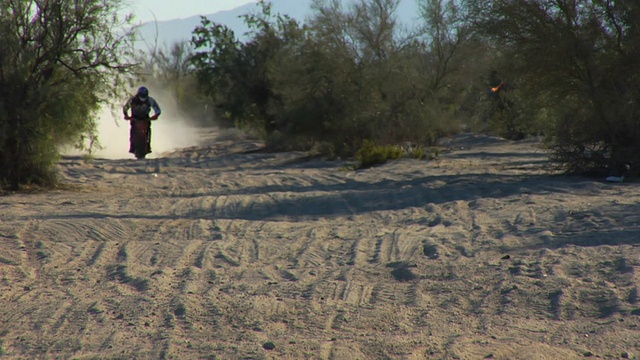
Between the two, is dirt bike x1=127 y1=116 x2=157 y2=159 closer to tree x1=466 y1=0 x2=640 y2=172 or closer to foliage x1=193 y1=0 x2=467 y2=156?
tree x1=466 y1=0 x2=640 y2=172

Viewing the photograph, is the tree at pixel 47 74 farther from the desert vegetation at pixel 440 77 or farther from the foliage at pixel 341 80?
the foliage at pixel 341 80

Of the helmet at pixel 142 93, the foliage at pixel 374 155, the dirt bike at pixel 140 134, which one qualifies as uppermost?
the helmet at pixel 142 93

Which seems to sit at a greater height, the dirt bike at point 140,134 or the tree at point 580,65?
the tree at point 580,65

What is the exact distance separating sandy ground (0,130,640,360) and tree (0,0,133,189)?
1338 mm

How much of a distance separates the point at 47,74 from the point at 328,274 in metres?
9.65

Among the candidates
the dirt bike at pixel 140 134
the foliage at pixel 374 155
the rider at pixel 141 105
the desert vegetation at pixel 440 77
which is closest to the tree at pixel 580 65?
the desert vegetation at pixel 440 77

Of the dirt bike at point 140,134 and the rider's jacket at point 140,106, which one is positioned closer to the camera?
the rider's jacket at point 140,106

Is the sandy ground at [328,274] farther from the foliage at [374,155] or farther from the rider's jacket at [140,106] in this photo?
the foliage at [374,155]

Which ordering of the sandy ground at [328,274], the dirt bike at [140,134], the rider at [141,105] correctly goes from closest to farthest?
the sandy ground at [328,274] → the rider at [141,105] → the dirt bike at [140,134]

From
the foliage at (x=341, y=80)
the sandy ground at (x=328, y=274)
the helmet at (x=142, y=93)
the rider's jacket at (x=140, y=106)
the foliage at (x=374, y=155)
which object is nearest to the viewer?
the sandy ground at (x=328, y=274)

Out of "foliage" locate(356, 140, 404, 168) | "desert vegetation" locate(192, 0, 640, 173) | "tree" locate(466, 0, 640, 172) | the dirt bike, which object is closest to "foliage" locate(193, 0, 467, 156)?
"desert vegetation" locate(192, 0, 640, 173)

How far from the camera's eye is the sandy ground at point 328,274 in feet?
18.0

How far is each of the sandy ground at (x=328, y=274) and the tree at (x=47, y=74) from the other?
1.34m

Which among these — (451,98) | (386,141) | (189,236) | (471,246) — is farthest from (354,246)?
(451,98)
